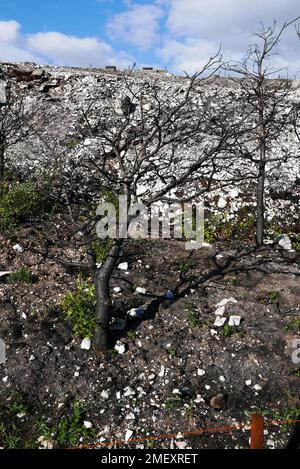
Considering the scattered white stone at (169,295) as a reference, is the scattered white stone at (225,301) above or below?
below

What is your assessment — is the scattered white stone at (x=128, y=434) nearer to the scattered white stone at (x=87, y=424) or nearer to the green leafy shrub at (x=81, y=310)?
the scattered white stone at (x=87, y=424)

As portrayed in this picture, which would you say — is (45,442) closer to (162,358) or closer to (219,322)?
(162,358)

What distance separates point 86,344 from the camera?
223 inches

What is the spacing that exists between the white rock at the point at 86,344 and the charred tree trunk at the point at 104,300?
9 cm

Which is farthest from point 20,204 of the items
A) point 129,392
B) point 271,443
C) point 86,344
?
point 271,443

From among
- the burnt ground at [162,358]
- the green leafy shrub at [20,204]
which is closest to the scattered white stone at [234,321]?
the burnt ground at [162,358]

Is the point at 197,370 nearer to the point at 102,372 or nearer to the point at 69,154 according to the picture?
the point at 102,372

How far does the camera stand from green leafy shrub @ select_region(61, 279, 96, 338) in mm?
5777

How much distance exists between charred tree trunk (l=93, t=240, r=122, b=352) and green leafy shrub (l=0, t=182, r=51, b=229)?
3.93m

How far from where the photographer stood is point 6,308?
6.36 meters

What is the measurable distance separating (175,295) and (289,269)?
265 centimetres

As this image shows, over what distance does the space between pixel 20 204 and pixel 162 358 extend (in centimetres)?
569

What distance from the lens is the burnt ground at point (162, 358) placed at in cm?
475

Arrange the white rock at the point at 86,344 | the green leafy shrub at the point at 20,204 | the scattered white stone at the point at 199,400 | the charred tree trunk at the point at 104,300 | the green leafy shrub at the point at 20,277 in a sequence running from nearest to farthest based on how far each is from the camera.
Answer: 1. the scattered white stone at the point at 199,400
2. the charred tree trunk at the point at 104,300
3. the white rock at the point at 86,344
4. the green leafy shrub at the point at 20,277
5. the green leafy shrub at the point at 20,204
